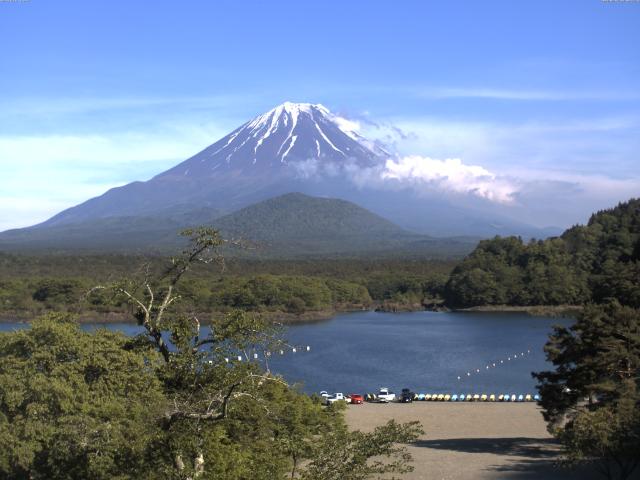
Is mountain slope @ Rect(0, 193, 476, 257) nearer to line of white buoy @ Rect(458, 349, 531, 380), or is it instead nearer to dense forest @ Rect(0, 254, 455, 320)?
dense forest @ Rect(0, 254, 455, 320)

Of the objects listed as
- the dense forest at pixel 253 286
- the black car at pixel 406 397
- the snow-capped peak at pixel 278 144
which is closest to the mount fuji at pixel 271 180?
the snow-capped peak at pixel 278 144

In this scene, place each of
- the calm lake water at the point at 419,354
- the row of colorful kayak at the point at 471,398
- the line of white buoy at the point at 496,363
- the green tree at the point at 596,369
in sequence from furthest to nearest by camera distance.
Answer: the line of white buoy at the point at 496,363, the calm lake water at the point at 419,354, the row of colorful kayak at the point at 471,398, the green tree at the point at 596,369

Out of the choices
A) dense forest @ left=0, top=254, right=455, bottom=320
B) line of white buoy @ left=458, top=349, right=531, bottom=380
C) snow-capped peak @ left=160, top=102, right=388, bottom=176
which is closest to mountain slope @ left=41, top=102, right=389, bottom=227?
snow-capped peak @ left=160, top=102, right=388, bottom=176

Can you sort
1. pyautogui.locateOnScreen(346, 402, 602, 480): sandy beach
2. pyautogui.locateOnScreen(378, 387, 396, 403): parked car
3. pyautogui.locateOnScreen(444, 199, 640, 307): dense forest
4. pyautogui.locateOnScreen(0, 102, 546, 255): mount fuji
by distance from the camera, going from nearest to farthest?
pyautogui.locateOnScreen(346, 402, 602, 480): sandy beach < pyautogui.locateOnScreen(378, 387, 396, 403): parked car < pyautogui.locateOnScreen(444, 199, 640, 307): dense forest < pyautogui.locateOnScreen(0, 102, 546, 255): mount fuji

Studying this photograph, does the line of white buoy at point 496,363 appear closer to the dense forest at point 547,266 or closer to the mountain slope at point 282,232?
the dense forest at point 547,266

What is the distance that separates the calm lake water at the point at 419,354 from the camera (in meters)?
26.2

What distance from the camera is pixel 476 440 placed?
1625cm

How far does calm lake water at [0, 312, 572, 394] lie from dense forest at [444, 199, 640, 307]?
5262mm

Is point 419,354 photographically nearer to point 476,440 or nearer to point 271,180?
point 476,440

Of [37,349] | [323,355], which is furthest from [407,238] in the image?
Result: [37,349]

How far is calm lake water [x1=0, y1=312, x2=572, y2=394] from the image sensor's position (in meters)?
26.2

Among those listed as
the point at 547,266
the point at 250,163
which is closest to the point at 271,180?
the point at 250,163

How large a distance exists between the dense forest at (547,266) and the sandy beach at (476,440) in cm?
2906

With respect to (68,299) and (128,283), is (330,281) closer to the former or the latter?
(68,299)
